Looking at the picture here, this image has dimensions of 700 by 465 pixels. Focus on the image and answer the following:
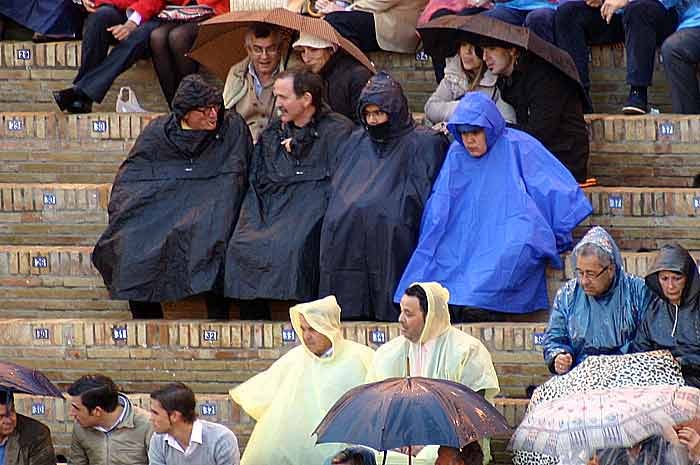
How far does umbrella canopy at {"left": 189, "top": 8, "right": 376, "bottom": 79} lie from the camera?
39.8 feet

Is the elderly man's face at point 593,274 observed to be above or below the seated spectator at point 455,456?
above

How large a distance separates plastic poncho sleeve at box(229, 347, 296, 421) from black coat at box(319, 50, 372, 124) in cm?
221

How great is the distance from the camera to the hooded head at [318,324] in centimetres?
1016

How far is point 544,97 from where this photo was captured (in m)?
11.8

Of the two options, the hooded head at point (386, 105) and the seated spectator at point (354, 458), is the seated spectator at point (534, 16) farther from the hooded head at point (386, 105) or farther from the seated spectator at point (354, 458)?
the seated spectator at point (354, 458)

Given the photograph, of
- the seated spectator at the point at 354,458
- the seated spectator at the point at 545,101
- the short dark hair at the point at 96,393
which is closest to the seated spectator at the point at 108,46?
the seated spectator at the point at 545,101

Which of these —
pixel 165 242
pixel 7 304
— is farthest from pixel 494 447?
pixel 7 304

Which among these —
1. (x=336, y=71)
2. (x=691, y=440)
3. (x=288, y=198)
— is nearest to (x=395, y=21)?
(x=336, y=71)

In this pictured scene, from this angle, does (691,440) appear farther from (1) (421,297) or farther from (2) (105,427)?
(2) (105,427)

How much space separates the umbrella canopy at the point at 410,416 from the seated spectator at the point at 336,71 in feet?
11.9

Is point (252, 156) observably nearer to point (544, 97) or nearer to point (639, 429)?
point (544, 97)

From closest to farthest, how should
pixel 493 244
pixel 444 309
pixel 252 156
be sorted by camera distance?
pixel 444 309, pixel 493 244, pixel 252 156

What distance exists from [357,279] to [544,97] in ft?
5.02

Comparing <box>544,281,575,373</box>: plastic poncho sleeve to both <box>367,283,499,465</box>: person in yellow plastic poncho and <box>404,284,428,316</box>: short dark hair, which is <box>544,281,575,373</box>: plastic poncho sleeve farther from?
<box>404,284,428,316</box>: short dark hair
